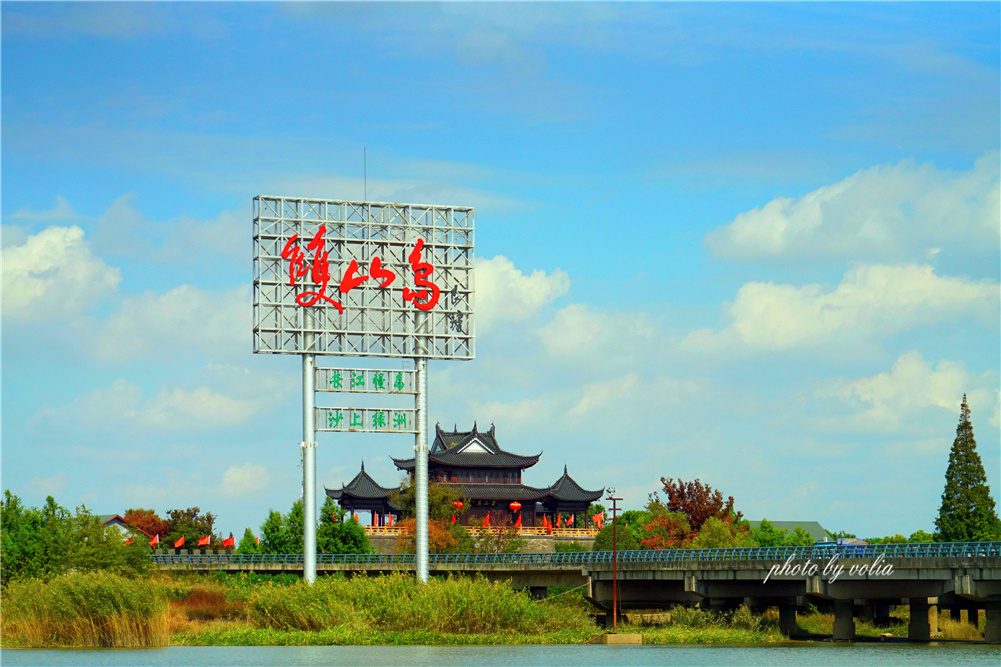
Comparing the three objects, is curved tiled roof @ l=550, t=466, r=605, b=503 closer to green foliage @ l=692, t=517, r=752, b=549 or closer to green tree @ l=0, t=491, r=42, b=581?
green foliage @ l=692, t=517, r=752, b=549

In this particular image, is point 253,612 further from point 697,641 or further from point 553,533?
point 553,533

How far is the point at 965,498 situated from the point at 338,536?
41018 mm

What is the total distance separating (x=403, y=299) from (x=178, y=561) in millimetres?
25843

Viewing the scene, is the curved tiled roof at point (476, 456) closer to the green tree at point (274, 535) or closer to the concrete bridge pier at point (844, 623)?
the green tree at point (274, 535)

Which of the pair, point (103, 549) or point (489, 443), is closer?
point (103, 549)

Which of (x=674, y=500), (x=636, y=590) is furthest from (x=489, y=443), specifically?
(x=636, y=590)

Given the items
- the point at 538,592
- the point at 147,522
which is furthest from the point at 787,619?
the point at 147,522

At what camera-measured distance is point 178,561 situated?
80875 mm

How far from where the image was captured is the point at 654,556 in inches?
2744

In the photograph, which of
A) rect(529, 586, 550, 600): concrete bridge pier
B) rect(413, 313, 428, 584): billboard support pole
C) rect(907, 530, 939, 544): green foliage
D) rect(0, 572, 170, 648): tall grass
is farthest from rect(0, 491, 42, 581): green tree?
rect(907, 530, 939, 544): green foliage

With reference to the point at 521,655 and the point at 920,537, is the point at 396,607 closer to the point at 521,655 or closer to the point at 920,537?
the point at 521,655

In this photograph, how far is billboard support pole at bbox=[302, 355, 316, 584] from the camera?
2534 inches

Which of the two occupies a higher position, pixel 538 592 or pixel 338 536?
pixel 338 536

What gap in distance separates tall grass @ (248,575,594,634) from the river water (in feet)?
11.2
